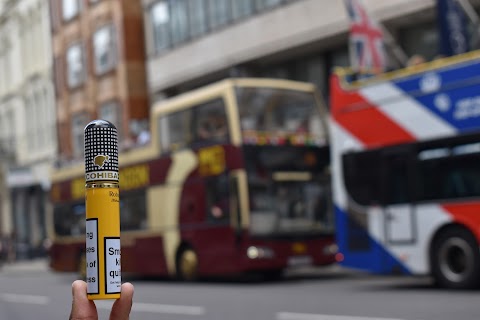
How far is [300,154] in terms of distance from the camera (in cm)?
1917

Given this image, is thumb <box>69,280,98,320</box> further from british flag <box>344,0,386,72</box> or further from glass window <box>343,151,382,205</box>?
british flag <box>344,0,386,72</box>

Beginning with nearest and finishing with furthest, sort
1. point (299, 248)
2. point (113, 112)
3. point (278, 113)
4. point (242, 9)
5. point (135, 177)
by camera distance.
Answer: point (299, 248), point (278, 113), point (135, 177), point (242, 9), point (113, 112)

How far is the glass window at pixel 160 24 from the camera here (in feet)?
111

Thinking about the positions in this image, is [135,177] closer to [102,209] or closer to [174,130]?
[174,130]

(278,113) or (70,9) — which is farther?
(70,9)

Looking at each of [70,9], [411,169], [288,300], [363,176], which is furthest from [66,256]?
[70,9]

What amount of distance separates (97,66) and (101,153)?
124 ft

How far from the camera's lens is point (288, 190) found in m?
18.8

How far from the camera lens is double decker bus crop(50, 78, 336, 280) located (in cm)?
1844

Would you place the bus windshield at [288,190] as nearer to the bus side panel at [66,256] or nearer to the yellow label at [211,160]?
the yellow label at [211,160]

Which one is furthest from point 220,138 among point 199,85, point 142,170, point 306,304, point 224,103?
point 199,85

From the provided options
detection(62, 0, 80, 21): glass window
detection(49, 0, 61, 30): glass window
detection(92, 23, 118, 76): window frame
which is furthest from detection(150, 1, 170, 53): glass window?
detection(49, 0, 61, 30): glass window

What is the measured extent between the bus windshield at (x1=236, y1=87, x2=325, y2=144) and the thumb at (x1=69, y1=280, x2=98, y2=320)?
52.6 feet

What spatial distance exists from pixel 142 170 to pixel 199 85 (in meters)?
11.7
